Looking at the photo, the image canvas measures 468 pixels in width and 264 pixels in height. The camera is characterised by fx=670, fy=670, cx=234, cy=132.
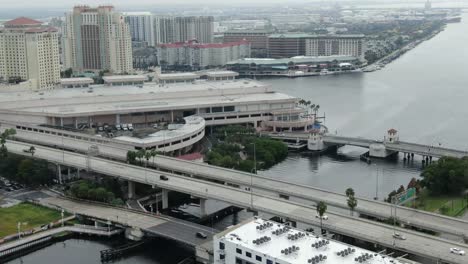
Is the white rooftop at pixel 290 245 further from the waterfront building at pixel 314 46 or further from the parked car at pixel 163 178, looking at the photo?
the waterfront building at pixel 314 46

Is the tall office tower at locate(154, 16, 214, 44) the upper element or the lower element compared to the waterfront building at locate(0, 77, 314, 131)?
upper

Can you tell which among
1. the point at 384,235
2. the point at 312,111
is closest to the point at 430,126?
the point at 312,111

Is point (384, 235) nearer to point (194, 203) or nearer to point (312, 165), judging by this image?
point (194, 203)

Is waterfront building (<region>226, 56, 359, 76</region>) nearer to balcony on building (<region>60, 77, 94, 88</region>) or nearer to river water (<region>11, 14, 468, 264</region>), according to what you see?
river water (<region>11, 14, 468, 264</region>)

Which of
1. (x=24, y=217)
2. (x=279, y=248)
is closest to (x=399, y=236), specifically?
(x=279, y=248)

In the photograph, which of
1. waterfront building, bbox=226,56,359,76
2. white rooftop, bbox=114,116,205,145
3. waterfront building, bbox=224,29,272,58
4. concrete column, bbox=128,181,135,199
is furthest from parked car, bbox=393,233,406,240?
waterfront building, bbox=224,29,272,58

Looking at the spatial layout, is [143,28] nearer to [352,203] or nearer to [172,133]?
[172,133]
